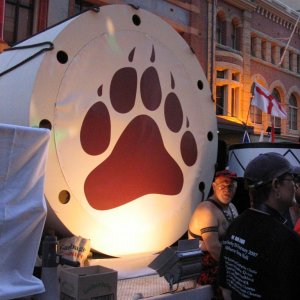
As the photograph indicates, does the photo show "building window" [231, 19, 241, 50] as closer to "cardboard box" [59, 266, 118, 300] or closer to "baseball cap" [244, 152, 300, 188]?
"cardboard box" [59, 266, 118, 300]

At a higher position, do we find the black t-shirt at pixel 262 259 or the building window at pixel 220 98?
the building window at pixel 220 98

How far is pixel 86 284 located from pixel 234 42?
15.0 meters

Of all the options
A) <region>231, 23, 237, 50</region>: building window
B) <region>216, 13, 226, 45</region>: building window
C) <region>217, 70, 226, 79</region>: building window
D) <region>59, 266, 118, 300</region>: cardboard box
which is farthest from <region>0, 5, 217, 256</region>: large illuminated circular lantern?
<region>231, 23, 237, 50</region>: building window

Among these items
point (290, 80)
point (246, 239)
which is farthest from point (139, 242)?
point (290, 80)

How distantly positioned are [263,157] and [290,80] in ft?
59.7

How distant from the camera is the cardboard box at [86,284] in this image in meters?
2.54

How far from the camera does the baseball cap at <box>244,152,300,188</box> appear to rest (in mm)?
1845

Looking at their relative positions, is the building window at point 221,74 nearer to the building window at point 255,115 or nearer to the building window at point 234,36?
the building window at point 234,36

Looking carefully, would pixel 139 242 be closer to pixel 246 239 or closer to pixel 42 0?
pixel 246 239

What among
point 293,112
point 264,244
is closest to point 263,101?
point 264,244

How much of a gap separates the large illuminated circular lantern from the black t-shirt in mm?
1696

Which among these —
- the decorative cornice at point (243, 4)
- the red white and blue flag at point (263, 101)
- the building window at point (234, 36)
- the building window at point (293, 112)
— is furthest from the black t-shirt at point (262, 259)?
the building window at point (293, 112)

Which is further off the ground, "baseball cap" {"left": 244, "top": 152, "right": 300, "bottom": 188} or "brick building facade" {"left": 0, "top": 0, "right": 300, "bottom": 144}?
"brick building facade" {"left": 0, "top": 0, "right": 300, "bottom": 144}

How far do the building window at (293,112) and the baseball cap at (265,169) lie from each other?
1823cm
